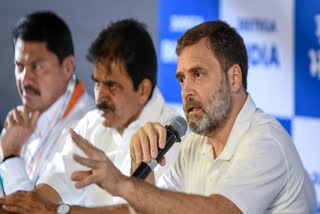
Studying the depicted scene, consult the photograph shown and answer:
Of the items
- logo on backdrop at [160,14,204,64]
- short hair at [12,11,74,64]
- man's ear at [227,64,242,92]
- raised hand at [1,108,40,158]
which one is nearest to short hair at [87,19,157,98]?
raised hand at [1,108,40,158]

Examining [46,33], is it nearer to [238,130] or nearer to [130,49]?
[130,49]

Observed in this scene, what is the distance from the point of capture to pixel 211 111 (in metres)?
2.11

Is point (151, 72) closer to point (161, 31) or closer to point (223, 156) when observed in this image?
point (223, 156)

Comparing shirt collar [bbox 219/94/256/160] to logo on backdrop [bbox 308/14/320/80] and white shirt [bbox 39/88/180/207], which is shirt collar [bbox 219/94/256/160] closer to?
white shirt [bbox 39/88/180/207]

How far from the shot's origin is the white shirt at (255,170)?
77.0 inches

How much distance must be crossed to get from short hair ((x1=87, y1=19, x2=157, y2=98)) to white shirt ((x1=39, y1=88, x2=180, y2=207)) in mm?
95

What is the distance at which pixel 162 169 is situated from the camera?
8.53ft

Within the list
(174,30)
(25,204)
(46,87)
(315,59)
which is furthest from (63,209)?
(174,30)

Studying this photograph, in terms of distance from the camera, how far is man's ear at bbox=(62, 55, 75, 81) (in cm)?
340

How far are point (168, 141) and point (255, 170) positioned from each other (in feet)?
0.79

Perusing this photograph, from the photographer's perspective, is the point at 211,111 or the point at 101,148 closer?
the point at 211,111

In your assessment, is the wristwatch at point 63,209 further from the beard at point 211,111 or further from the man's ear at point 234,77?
the man's ear at point 234,77

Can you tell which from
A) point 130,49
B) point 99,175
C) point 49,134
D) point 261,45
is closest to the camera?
point 99,175

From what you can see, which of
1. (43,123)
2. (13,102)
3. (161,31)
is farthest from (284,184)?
(13,102)
